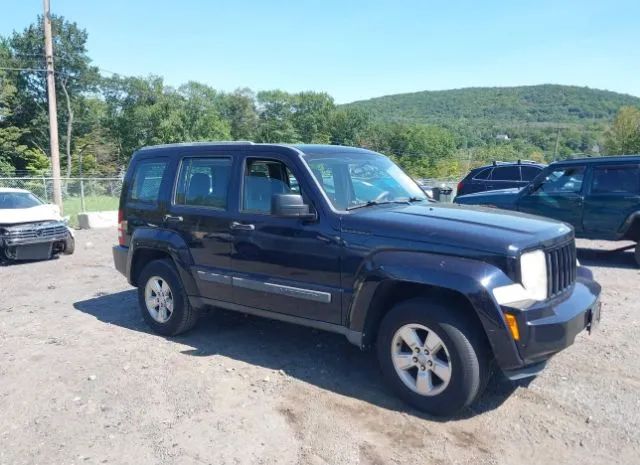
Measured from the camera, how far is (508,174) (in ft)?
48.7

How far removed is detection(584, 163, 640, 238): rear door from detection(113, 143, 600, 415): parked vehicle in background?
205 inches

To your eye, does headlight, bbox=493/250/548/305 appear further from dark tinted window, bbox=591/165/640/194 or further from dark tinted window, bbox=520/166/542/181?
dark tinted window, bbox=520/166/542/181

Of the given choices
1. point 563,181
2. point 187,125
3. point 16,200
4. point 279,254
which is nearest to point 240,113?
point 187,125

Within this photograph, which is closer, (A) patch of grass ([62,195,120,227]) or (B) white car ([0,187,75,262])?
(B) white car ([0,187,75,262])

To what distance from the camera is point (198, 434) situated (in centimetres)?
363

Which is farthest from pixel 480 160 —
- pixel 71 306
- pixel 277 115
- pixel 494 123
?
pixel 71 306

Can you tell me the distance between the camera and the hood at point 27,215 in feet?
34.8

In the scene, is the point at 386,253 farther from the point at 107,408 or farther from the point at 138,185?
the point at 138,185

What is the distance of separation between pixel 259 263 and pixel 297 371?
1027 mm

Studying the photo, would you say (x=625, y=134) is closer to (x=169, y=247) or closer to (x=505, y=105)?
(x=505, y=105)

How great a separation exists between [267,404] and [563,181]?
778 centimetres

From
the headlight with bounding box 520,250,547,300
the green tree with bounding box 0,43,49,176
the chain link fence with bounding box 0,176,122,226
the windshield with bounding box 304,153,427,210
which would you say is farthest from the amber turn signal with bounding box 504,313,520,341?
the green tree with bounding box 0,43,49,176

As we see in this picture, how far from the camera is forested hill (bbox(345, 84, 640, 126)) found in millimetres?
90312

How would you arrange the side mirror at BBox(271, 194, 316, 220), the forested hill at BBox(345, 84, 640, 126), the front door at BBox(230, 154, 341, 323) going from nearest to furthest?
the side mirror at BBox(271, 194, 316, 220), the front door at BBox(230, 154, 341, 323), the forested hill at BBox(345, 84, 640, 126)
